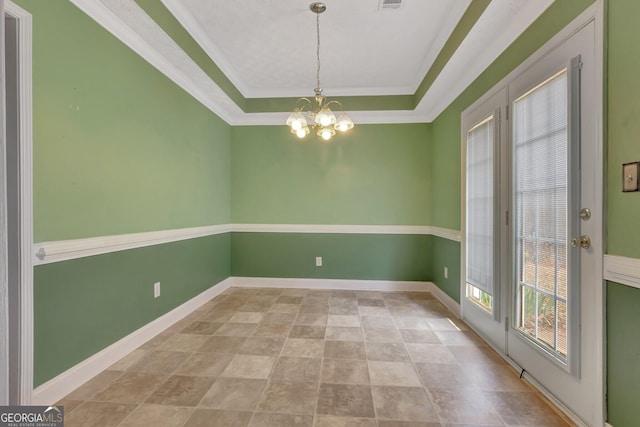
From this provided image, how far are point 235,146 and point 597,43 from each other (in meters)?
3.89

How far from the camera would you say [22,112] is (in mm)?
1464

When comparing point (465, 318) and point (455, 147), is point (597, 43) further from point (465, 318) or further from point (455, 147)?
point (465, 318)

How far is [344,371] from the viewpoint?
201 centimetres

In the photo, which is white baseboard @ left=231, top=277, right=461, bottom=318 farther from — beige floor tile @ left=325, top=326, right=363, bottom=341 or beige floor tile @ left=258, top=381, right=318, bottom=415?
beige floor tile @ left=258, top=381, right=318, bottom=415

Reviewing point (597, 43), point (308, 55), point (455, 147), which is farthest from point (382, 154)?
point (597, 43)

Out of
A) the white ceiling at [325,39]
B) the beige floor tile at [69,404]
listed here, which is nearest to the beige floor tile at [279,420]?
the beige floor tile at [69,404]

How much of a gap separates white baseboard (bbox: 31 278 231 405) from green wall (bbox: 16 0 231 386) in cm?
5

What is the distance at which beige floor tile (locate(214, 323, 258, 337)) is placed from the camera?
2604 millimetres

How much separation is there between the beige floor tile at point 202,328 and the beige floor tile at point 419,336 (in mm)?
1829

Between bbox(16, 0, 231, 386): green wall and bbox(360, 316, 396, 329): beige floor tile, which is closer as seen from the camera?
bbox(16, 0, 231, 386): green wall

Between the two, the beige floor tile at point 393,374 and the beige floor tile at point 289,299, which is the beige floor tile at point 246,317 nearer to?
the beige floor tile at point 289,299

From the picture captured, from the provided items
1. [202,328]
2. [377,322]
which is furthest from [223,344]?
[377,322]

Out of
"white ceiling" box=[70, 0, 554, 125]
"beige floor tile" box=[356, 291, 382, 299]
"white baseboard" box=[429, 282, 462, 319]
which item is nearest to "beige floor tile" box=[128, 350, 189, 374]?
"beige floor tile" box=[356, 291, 382, 299]

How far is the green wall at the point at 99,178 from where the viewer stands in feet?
5.23
